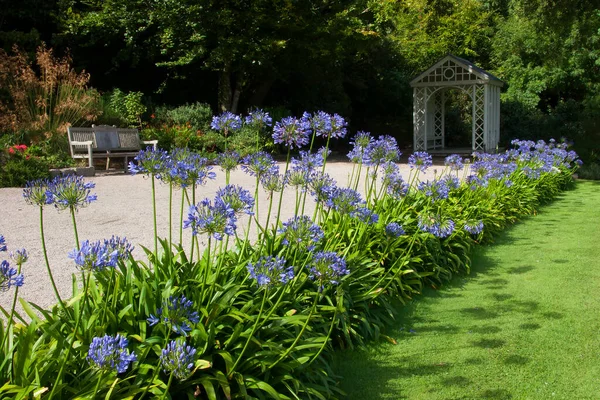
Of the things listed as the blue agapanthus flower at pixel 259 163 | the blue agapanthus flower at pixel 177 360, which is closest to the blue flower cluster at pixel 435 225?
the blue agapanthus flower at pixel 259 163

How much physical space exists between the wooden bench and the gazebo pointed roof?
9295 mm

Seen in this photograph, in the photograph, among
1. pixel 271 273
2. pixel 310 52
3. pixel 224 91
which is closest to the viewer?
pixel 271 273

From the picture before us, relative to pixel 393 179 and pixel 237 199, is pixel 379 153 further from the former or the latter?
pixel 237 199

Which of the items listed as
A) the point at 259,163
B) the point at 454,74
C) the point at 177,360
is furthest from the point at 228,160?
the point at 454,74

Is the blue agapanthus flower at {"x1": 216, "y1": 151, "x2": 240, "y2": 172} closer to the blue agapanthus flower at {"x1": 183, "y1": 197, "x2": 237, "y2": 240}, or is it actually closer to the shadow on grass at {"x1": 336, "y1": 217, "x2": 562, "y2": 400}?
the blue agapanthus flower at {"x1": 183, "y1": 197, "x2": 237, "y2": 240}

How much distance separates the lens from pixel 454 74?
1778 cm

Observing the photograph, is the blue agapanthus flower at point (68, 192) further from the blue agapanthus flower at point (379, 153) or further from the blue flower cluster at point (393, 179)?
the blue flower cluster at point (393, 179)

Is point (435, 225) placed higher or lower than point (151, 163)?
lower

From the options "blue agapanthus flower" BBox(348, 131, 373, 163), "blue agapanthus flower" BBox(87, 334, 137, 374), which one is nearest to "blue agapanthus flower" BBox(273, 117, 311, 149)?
"blue agapanthus flower" BBox(348, 131, 373, 163)

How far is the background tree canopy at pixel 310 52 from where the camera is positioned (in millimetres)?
15805

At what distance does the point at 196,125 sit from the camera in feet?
53.1

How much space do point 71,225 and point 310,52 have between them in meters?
11.7

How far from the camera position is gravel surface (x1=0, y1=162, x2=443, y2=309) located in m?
4.48

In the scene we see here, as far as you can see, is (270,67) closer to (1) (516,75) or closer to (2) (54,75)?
(2) (54,75)
